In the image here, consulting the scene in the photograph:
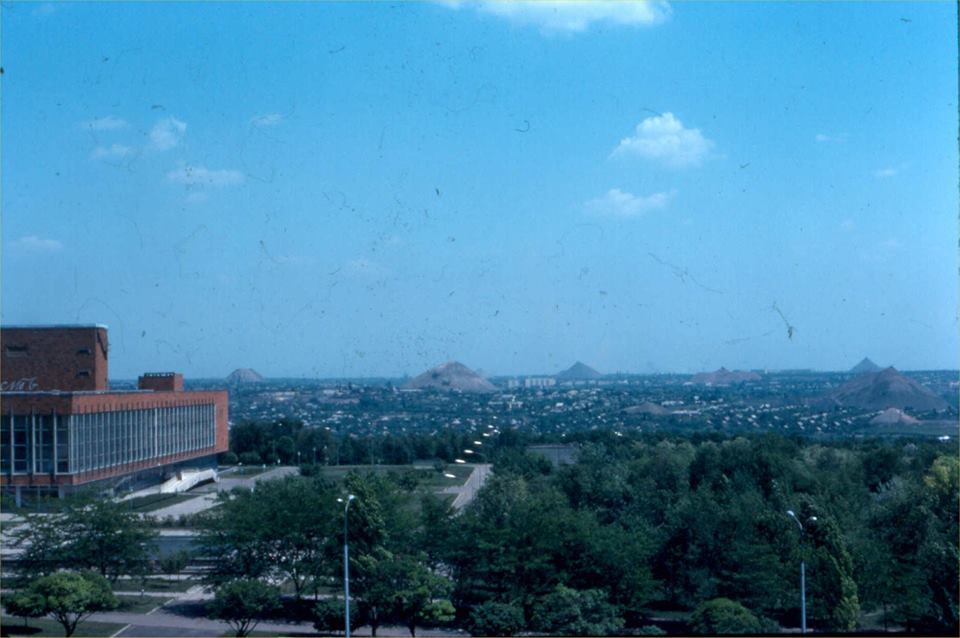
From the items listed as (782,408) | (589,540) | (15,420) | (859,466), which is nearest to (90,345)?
(15,420)

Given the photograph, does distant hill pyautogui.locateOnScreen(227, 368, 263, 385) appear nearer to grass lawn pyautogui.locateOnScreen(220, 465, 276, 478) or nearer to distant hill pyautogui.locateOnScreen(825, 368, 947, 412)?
grass lawn pyautogui.locateOnScreen(220, 465, 276, 478)

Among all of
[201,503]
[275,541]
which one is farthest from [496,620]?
[201,503]

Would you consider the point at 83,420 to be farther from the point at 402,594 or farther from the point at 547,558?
the point at 547,558

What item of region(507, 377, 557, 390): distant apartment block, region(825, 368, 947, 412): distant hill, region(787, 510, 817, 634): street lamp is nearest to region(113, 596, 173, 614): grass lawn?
region(787, 510, 817, 634): street lamp

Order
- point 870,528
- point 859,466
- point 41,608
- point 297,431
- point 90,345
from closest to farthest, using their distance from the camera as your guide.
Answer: point 41,608 < point 870,528 < point 859,466 < point 90,345 < point 297,431

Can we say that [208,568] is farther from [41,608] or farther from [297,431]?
[297,431]

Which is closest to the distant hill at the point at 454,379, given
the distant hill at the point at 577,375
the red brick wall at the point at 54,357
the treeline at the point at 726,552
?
the distant hill at the point at 577,375

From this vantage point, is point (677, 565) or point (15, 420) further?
point (15, 420)
